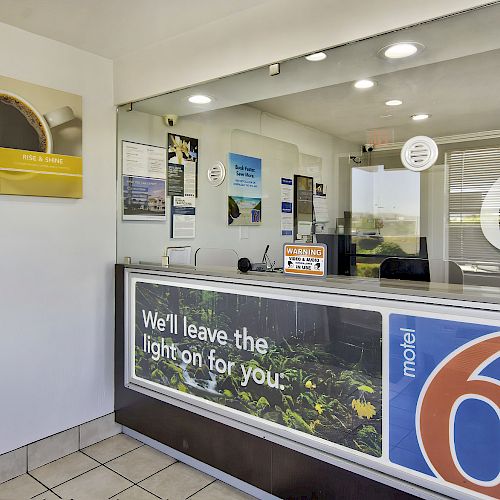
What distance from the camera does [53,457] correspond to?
2.75m

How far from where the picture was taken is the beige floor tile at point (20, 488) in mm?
2379

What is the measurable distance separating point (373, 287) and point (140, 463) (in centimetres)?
185

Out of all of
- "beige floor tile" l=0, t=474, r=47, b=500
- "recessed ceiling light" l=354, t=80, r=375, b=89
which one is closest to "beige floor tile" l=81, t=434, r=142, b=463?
"beige floor tile" l=0, t=474, r=47, b=500

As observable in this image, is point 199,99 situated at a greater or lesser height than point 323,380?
greater

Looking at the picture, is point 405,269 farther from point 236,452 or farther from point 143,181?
point 143,181

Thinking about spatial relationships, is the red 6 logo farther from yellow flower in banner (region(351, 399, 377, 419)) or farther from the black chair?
the black chair

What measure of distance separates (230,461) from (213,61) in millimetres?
2189

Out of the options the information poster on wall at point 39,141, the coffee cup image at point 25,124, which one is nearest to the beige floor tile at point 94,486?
the information poster on wall at point 39,141

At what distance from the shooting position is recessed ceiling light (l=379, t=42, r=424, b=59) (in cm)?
185

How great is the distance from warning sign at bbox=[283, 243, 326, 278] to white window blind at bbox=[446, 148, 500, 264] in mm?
566

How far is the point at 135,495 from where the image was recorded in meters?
2.39

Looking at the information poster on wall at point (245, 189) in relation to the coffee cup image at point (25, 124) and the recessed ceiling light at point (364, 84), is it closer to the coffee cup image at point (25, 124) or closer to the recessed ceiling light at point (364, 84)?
the recessed ceiling light at point (364, 84)

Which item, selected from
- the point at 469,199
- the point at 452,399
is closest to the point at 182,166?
the point at 469,199

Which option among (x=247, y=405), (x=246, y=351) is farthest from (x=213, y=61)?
(x=247, y=405)
